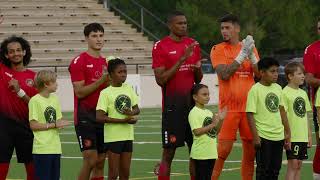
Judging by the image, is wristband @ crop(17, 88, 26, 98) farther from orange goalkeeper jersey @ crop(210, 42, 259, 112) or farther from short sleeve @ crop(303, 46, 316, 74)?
short sleeve @ crop(303, 46, 316, 74)

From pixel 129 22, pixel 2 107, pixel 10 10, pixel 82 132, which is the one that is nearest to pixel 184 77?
pixel 82 132

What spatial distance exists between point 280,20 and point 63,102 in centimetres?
1788

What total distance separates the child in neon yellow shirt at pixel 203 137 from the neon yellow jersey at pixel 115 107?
0.70 meters

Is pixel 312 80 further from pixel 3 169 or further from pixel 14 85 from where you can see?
pixel 3 169

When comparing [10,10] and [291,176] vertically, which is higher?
[10,10]

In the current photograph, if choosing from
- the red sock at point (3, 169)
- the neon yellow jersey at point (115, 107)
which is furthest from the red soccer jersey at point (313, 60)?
the red sock at point (3, 169)

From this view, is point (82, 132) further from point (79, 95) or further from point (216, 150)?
point (216, 150)

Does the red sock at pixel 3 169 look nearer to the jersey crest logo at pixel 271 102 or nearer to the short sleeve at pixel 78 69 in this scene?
the short sleeve at pixel 78 69

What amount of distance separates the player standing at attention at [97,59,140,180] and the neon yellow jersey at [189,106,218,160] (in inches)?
24.8

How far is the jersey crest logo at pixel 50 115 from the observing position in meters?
9.84

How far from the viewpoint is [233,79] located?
1066cm

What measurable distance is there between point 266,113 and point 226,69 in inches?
27.8

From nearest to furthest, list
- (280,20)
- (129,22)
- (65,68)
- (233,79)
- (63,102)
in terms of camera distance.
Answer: (233,79) → (63,102) → (65,68) → (129,22) → (280,20)

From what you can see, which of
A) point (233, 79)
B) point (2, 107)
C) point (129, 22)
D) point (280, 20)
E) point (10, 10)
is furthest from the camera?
point (280, 20)
